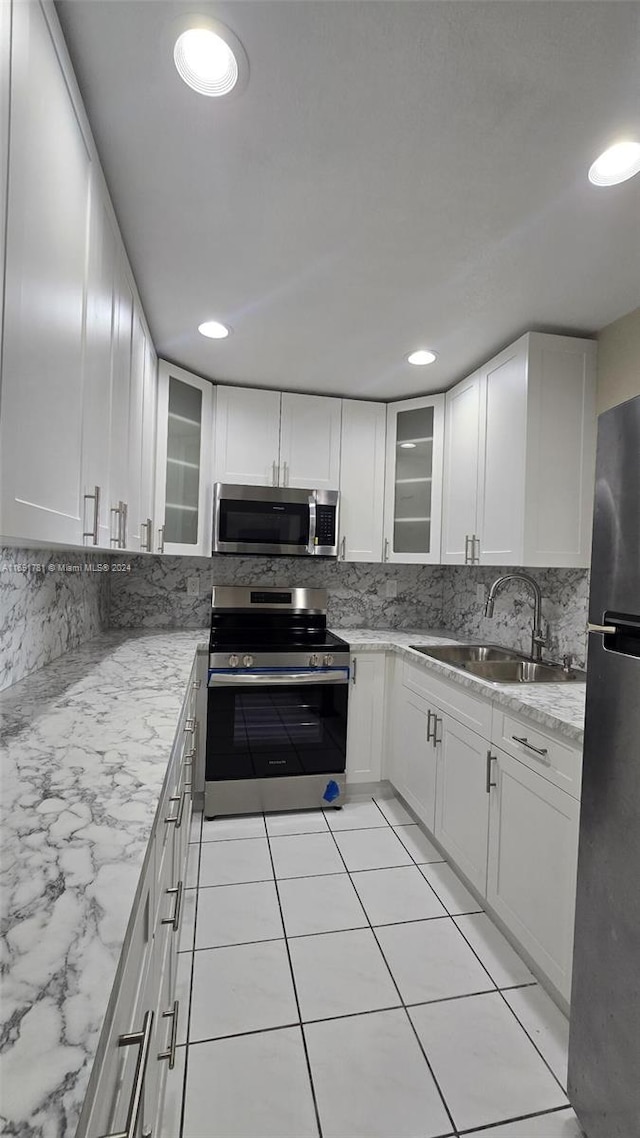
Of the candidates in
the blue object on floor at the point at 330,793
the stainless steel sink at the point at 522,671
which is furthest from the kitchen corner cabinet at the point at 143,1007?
the stainless steel sink at the point at 522,671

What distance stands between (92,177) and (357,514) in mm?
2087

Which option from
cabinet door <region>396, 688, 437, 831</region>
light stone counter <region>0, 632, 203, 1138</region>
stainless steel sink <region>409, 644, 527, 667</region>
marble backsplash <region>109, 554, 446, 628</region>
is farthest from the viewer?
marble backsplash <region>109, 554, 446, 628</region>

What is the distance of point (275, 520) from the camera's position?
2.84m

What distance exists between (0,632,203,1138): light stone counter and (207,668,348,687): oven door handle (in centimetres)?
96

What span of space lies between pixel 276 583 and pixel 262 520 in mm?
553

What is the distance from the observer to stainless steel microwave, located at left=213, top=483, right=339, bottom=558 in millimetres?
2785

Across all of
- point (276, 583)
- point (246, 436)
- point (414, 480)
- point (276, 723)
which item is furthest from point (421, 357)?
point (276, 723)

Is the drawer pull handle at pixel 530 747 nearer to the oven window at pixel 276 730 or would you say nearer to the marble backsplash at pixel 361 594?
the marble backsplash at pixel 361 594

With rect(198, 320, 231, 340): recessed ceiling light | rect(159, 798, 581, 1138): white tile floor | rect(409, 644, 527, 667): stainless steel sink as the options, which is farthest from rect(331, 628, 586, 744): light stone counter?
rect(198, 320, 231, 340): recessed ceiling light

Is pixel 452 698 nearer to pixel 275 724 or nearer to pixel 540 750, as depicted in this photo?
pixel 540 750

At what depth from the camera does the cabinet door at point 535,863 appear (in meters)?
1.42

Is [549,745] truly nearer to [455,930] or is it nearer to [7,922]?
[455,930]

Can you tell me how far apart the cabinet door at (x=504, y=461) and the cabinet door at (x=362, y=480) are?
75cm

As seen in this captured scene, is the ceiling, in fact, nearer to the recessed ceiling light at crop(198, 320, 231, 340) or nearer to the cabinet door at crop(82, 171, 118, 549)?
the recessed ceiling light at crop(198, 320, 231, 340)
